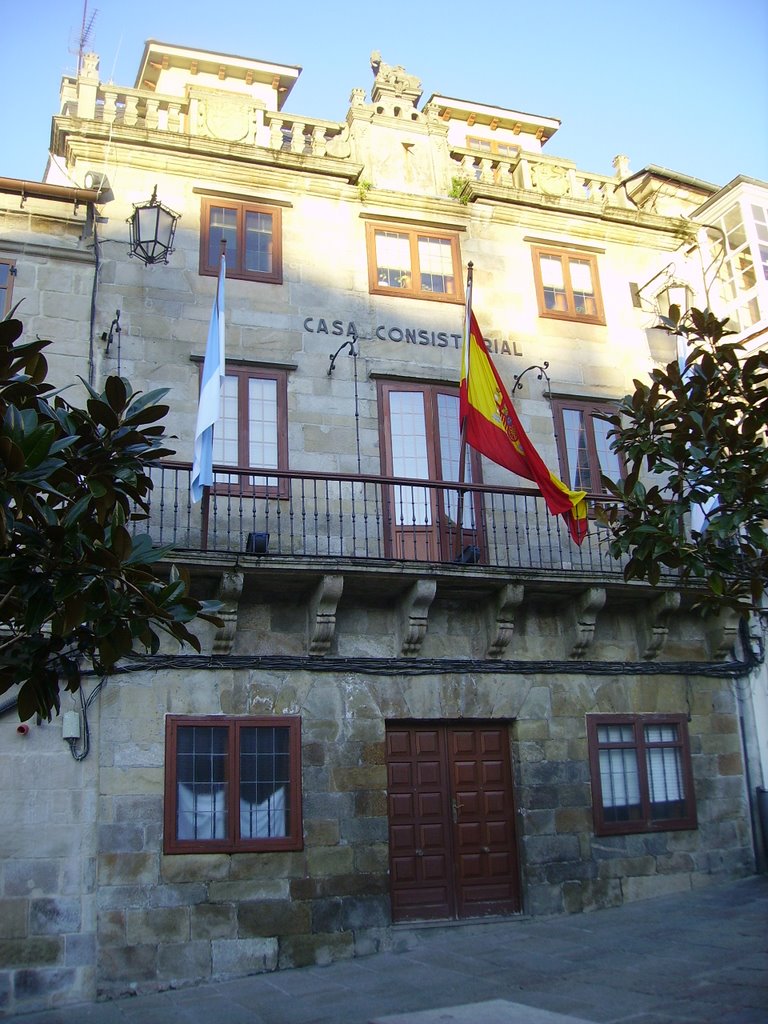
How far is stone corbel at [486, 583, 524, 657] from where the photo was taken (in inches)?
516

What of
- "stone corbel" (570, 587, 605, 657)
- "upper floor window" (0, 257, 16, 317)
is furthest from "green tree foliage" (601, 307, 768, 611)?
"upper floor window" (0, 257, 16, 317)

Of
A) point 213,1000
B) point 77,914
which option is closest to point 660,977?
point 213,1000

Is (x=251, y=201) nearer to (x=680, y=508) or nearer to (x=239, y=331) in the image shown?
(x=239, y=331)

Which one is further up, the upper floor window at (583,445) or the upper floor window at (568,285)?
the upper floor window at (568,285)

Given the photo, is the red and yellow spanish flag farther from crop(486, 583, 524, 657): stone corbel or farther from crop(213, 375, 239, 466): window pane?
crop(213, 375, 239, 466): window pane

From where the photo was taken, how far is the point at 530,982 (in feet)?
32.9

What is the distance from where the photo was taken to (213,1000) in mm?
10367

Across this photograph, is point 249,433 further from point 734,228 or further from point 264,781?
point 734,228

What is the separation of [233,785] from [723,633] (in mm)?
7204

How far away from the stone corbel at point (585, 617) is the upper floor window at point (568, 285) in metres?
4.72

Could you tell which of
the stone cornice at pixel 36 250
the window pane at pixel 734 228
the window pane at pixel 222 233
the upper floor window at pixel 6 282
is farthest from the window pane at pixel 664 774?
the upper floor window at pixel 6 282

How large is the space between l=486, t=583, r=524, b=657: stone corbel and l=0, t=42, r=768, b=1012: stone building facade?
5 centimetres

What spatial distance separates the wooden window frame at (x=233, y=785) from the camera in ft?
37.3

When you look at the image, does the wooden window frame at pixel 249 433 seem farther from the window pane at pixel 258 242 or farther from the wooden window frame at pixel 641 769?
the wooden window frame at pixel 641 769
